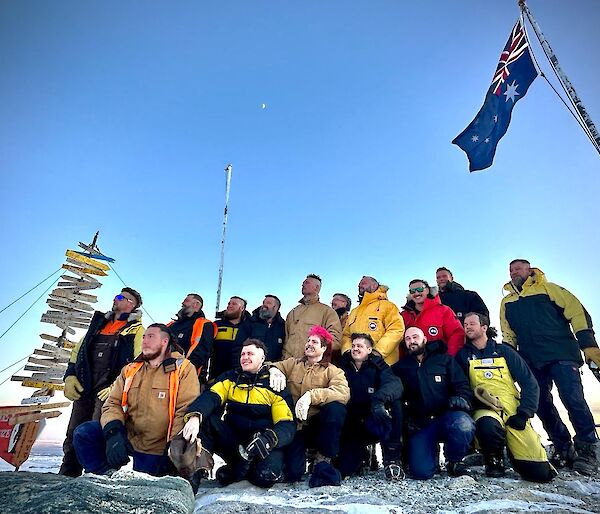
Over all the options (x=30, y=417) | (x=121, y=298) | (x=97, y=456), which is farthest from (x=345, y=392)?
(x=30, y=417)

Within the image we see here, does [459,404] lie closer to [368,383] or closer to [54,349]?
[368,383]

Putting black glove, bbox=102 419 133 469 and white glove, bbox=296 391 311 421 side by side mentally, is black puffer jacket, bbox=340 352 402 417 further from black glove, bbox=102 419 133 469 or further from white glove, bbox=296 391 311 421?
black glove, bbox=102 419 133 469

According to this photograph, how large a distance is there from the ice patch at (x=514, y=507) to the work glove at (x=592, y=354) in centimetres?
272

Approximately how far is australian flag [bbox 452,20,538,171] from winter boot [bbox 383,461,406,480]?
6465mm

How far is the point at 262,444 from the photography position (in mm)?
3924

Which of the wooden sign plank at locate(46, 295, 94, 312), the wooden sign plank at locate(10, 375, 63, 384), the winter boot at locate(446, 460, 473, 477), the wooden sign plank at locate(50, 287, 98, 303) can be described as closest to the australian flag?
the winter boot at locate(446, 460, 473, 477)

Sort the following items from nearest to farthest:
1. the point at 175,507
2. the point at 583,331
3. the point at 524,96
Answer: the point at 175,507 → the point at 583,331 → the point at 524,96

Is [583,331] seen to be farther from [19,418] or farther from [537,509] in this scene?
[19,418]

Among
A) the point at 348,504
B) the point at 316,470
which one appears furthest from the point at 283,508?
the point at 316,470

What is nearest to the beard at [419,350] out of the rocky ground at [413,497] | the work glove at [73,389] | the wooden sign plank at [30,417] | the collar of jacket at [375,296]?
the collar of jacket at [375,296]

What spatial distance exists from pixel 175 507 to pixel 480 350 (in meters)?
4.46

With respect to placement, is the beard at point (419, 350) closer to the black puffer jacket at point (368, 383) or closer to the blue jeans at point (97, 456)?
the black puffer jacket at point (368, 383)

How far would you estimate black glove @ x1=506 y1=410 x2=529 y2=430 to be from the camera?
14.9 ft

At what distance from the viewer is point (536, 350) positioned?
5.91 meters
